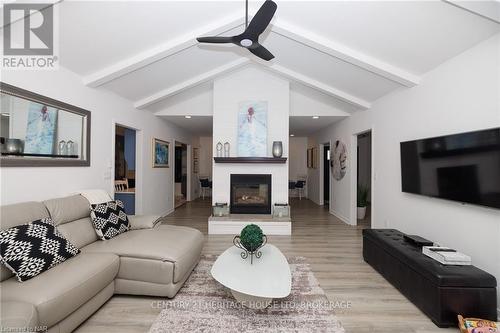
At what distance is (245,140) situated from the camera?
466cm

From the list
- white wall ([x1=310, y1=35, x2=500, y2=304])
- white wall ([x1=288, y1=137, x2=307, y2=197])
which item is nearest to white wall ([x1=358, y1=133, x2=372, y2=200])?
white wall ([x1=288, y1=137, x2=307, y2=197])

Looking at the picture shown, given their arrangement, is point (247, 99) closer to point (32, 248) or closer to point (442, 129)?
point (442, 129)

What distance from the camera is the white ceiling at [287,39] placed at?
225 cm

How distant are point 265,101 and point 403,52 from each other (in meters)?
2.49

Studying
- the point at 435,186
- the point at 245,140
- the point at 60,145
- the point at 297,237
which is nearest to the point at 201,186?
the point at 245,140

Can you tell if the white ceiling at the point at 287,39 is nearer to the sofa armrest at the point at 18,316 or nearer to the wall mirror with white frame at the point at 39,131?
the wall mirror with white frame at the point at 39,131

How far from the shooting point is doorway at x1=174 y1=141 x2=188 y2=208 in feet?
24.9

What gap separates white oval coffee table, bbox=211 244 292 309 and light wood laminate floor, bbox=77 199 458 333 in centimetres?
64

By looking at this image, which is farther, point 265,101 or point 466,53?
point 265,101

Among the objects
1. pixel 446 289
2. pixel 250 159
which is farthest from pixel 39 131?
pixel 446 289

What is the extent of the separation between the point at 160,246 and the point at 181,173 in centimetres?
574

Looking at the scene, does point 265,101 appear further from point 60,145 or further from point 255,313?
point 255,313

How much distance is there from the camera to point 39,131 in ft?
8.16

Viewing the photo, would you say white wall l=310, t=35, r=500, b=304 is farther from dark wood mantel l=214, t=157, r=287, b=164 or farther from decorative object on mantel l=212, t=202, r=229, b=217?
decorative object on mantel l=212, t=202, r=229, b=217
